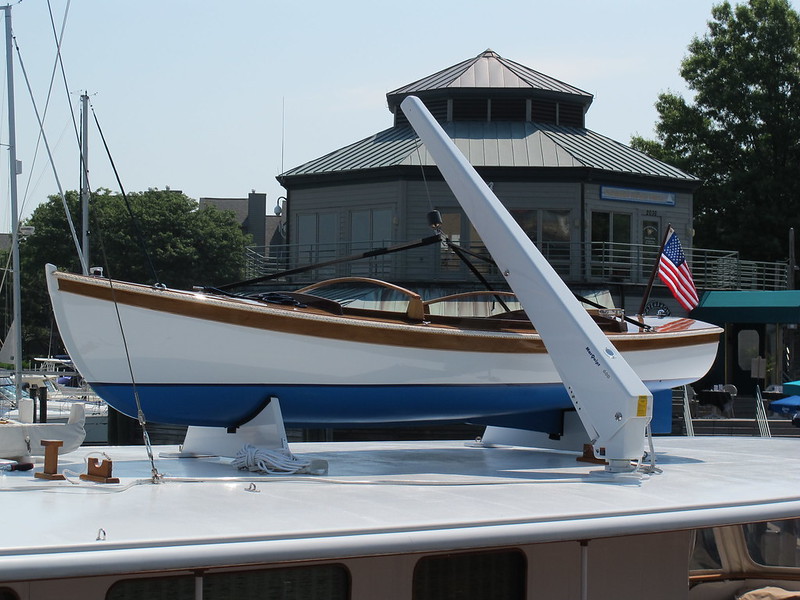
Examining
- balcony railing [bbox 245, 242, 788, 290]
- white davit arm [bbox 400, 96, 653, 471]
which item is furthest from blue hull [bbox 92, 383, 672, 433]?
balcony railing [bbox 245, 242, 788, 290]

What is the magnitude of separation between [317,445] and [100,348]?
77.6 inches

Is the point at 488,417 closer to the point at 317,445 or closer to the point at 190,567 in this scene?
the point at 317,445

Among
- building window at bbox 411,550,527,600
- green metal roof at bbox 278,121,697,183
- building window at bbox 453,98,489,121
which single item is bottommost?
building window at bbox 411,550,527,600

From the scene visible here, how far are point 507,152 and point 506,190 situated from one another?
3.53 ft

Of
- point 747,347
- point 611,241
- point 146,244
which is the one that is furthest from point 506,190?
point 146,244

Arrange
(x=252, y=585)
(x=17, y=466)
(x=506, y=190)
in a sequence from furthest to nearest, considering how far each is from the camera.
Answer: (x=506, y=190)
(x=17, y=466)
(x=252, y=585)

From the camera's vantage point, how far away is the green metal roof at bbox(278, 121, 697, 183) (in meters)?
25.2

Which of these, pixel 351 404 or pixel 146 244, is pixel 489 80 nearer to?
pixel 351 404

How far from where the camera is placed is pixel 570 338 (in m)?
6.06

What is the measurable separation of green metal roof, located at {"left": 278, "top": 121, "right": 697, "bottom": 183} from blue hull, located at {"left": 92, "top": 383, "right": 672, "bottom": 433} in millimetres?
18242

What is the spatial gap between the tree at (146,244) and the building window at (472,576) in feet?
157

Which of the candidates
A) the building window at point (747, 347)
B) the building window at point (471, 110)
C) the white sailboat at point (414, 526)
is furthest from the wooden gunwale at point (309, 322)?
the building window at point (747, 347)

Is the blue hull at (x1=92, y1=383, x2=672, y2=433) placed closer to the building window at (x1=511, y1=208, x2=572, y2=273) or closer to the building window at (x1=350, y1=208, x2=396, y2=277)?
the building window at (x1=350, y1=208, x2=396, y2=277)

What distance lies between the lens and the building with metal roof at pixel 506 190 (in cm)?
2483
